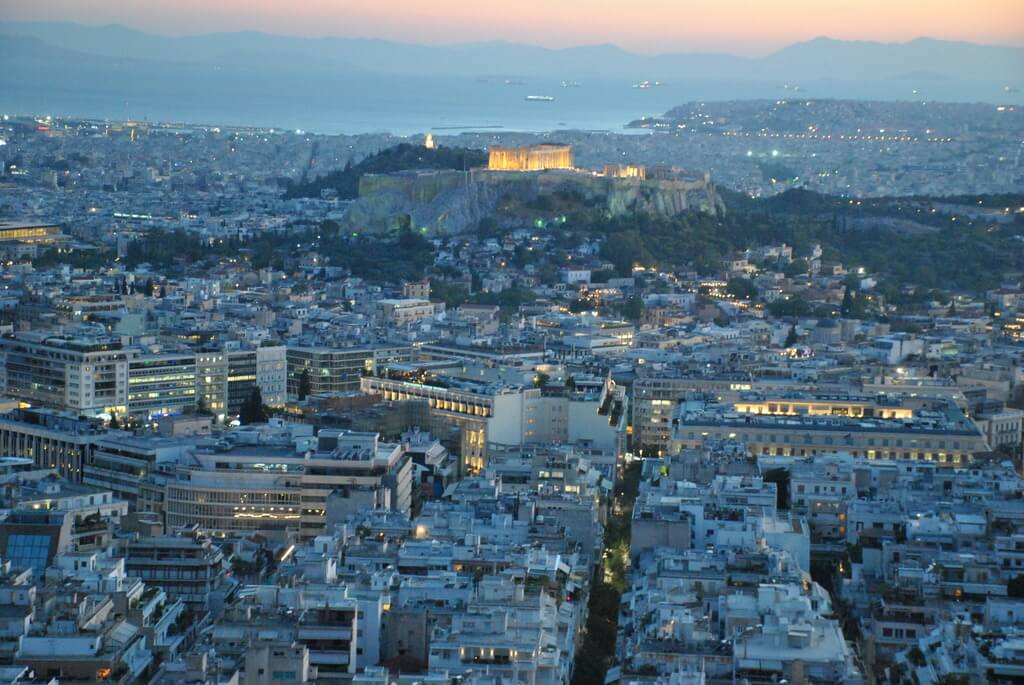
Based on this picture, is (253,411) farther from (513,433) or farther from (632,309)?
(632,309)

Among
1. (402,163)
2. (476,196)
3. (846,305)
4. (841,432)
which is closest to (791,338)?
(846,305)

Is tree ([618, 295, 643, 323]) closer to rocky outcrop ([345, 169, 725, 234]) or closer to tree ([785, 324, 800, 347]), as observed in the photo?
tree ([785, 324, 800, 347])

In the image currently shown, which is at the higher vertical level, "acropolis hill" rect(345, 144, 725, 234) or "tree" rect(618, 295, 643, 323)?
"acropolis hill" rect(345, 144, 725, 234)

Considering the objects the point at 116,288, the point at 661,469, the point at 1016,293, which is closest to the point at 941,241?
the point at 1016,293

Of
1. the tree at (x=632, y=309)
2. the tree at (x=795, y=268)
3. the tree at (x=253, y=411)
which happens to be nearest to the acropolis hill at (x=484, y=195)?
the tree at (x=795, y=268)

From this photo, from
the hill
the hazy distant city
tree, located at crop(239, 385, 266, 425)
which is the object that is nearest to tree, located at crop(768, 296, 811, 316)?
the hazy distant city

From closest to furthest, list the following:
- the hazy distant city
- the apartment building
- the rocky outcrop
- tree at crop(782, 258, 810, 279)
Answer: the hazy distant city < the apartment building < tree at crop(782, 258, 810, 279) < the rocky outcrop
